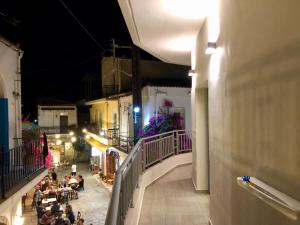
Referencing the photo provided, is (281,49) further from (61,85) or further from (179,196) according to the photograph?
(61,85)

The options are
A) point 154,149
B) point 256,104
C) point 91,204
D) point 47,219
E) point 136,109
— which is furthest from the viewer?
point 91,204

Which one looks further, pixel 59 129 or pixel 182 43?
pixel 59 129

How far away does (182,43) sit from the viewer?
24.4 feet

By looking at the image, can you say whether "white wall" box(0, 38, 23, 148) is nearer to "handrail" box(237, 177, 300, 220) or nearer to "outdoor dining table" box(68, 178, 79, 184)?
"outdoor dining table" box(68, 178, 79, 184)

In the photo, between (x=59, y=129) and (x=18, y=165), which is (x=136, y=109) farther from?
(x=59, y=129)

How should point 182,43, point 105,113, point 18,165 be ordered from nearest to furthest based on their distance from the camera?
1. point 182,43
2. point 18,165
3. point 105,113

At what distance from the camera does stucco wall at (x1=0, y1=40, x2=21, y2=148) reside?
9.08 m

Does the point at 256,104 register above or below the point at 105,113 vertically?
below

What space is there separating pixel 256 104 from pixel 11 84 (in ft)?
29.9

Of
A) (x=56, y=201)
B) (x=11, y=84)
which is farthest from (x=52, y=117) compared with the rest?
(x=11, y=84)

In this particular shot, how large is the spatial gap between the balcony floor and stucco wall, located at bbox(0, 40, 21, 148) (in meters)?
5.38

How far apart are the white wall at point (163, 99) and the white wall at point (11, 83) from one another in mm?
6844

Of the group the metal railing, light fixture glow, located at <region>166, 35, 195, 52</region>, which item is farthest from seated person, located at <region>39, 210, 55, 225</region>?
light fixture glow, located at <region>166, 35, 195, 52</region>

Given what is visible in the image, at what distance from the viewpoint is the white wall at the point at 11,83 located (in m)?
9.08
